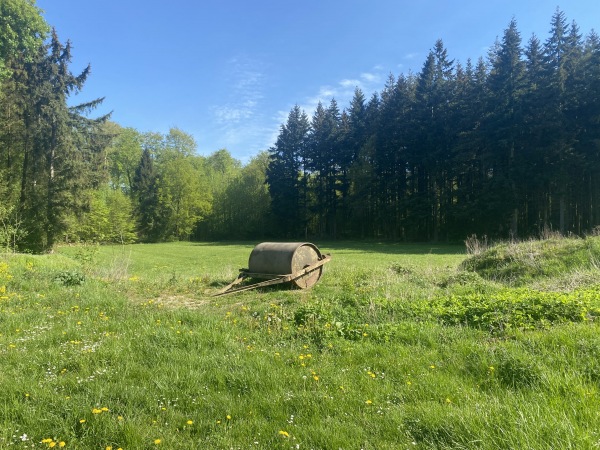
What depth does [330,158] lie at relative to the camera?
181ft

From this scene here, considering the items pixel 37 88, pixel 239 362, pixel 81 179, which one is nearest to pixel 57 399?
pixel 239 362

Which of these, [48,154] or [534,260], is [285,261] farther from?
[48,154]

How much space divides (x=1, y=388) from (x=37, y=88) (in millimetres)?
34042

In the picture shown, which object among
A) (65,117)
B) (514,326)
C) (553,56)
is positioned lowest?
(514,326)

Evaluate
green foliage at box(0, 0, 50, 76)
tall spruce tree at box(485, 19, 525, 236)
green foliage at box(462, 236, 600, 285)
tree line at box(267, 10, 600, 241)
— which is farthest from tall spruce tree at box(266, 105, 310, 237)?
green foliage at box(462, 236, 600, 285)

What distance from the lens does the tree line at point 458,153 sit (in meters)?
33.5

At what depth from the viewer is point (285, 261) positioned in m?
10.9

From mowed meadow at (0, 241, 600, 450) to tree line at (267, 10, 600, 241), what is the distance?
2716 cm

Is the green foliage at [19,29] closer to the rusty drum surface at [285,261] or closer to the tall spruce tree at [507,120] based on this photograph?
the rusty drum surface at [285,261]

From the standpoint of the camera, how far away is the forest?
28844 mm

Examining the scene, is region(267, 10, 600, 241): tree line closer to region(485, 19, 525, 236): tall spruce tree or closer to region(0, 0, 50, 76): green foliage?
region(485, 19, 525, 236): tall spruce tree

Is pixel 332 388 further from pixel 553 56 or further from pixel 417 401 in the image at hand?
pixel 553 56

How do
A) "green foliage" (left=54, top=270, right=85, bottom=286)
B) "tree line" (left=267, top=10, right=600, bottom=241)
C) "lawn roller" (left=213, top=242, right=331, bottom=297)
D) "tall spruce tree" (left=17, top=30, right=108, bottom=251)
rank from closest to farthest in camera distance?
"green foliage" (left=54, top=270, right=85, bottom=286), "lawn roller" (left=213, top=242, right=331, bottom=297), "tall spruce tree" (left=17, top=30, right=108, bottom=251), "tree line" (left=267, top=10, right=600, bottom=241)

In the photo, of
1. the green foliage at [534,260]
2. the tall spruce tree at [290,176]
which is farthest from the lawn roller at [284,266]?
the tall spruce tree at [290,176]
